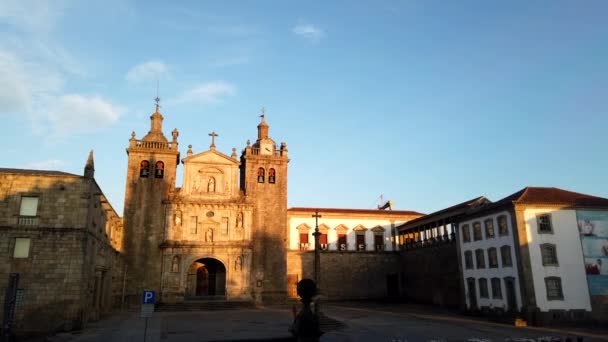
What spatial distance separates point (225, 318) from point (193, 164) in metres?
17.6

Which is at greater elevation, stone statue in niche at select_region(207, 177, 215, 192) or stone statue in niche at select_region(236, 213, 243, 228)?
stone statue in niche at select_region(207, 177, 215, 192)

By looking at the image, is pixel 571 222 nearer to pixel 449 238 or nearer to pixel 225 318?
pixel 449 238

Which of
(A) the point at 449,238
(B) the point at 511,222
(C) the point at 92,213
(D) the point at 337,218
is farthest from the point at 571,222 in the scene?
(C) the point at 92,213

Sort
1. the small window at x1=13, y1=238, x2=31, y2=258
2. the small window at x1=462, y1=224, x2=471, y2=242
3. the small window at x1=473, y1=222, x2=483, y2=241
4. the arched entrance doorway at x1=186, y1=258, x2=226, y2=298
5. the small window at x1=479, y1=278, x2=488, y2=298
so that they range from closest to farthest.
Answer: the small window at x1=13, y1=238, x2=31, y2=258, the small window at x1=479, y1=278, x2=488, y2=298, the small window at x1=473, y1=222, x2=483, y2=241, the small window at x1=462, y1=224, x2=471, y2=242, the arched entrance doorway at x1=186, y1=258, x2=226, y2=298

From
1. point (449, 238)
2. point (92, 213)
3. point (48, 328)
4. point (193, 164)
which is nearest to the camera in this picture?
point (48, 328)

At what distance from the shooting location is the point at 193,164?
43.6 metres

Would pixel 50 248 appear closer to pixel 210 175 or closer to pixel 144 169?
pixel 144 169

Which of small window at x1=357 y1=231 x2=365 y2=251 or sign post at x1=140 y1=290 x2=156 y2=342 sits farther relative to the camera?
small window at x1=357 y1=231 x2=365 y2=251

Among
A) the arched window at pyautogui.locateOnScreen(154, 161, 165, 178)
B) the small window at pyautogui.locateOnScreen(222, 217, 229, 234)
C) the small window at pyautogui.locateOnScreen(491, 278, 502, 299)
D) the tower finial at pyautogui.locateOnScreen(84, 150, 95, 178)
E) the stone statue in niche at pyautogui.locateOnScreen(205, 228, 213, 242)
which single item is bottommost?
the small window at pyautogui.locateOnScreen(491, 278, 502, 299)

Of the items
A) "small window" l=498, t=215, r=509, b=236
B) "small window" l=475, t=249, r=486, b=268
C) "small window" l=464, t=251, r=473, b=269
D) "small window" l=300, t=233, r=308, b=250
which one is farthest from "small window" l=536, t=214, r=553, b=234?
"small window" l=300, t=233, r=308, b=250

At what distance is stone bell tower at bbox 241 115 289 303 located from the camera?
4284 centimetres

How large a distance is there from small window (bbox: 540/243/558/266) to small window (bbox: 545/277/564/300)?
1.01 m

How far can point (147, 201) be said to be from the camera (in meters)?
42.2

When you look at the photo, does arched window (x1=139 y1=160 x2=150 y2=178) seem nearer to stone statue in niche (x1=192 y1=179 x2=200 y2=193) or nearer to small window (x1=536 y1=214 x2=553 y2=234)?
stone statue in niche (x1=192 y1=179 x2=200 y2=193)
